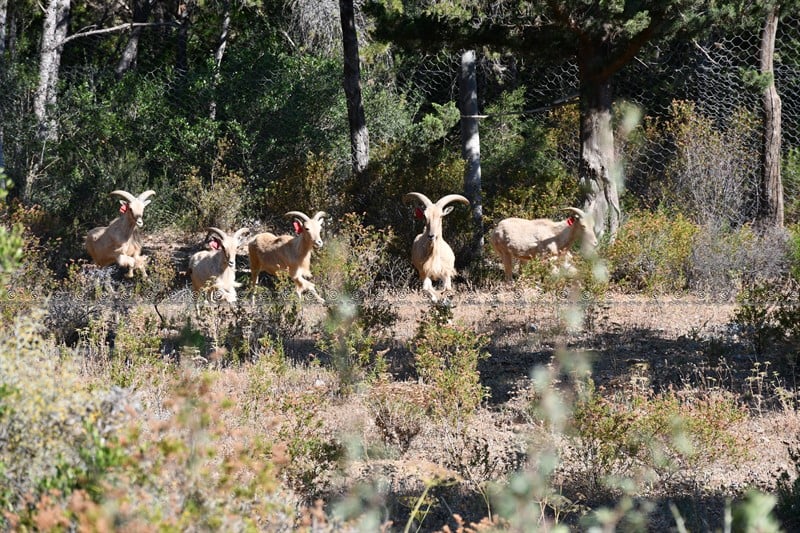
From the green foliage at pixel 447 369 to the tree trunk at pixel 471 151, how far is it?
6.61 meters

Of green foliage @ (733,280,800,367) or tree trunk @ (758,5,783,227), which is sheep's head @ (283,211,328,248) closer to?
green foliage @ (733,280,800,367)

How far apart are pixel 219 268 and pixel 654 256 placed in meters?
5.58

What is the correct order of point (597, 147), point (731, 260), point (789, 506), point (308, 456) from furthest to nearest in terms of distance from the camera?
point (597, 147), point (731, 260), point (308, 456), point (789, 506)

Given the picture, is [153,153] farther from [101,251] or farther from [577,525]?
[577,525]

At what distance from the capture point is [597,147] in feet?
44.2

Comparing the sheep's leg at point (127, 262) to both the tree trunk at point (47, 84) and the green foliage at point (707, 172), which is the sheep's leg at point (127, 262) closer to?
the tree trunk at point (47, 84)

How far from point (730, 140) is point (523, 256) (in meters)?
4.56

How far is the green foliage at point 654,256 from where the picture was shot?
11977mm

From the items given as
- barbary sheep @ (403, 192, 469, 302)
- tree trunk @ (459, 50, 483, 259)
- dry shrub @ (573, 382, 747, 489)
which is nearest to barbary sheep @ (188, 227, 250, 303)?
barbary sheep @ (403, 192, 469, 302)

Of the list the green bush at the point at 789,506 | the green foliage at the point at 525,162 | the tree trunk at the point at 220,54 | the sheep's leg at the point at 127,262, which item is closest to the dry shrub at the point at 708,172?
the green foliage at the point at 525,162

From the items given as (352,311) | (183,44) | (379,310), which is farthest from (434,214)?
(183,44)

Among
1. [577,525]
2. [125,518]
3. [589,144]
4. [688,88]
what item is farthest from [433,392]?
[688,88]

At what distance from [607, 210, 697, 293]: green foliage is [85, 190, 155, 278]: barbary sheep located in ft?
25.9

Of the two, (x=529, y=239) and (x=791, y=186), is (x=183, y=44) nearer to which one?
(x=529, y=239)
